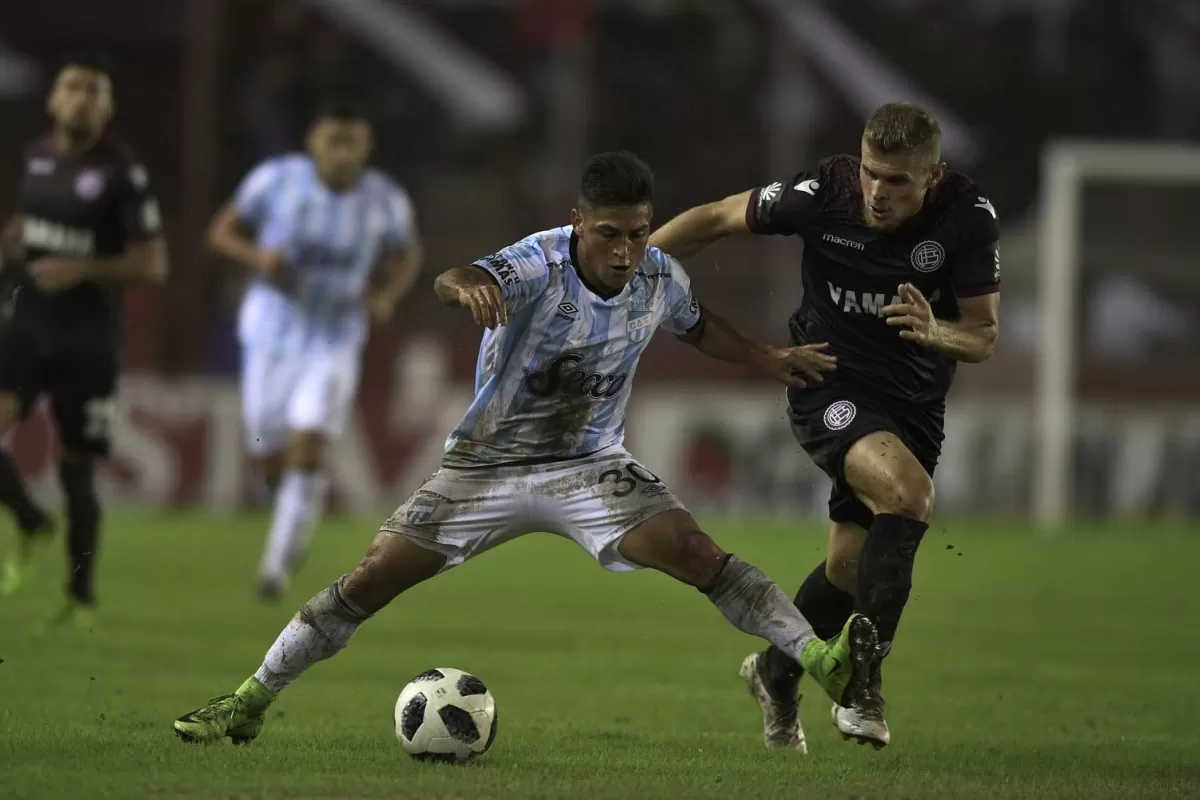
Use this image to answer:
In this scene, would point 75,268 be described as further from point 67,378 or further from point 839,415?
point 839,415

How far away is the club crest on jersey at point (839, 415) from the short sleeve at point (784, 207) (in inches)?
23.1

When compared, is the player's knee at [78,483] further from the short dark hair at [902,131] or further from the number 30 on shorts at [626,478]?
the short dark hair at [902,131]

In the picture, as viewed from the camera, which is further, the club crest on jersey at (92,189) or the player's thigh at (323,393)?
the player's thigh at (323,393)

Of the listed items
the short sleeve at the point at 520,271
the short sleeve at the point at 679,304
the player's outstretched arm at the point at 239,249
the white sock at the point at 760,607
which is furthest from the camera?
the player's outstretched arm at the point at 239,249

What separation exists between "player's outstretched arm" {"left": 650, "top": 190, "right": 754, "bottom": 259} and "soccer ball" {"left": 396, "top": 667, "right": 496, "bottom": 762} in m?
1.62

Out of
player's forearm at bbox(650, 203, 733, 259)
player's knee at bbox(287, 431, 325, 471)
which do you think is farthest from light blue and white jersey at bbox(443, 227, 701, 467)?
player's knee at bbox(287, 431, 325, 471)

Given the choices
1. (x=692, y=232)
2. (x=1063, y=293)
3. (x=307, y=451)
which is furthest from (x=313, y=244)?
(x=1063, y=293)

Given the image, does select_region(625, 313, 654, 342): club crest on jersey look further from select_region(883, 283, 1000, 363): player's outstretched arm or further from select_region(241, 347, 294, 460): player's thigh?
select_region(241, 347, 294, 460): player's thigh

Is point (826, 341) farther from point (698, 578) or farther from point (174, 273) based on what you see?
point (174, 273)

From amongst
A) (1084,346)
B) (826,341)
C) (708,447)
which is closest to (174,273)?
(708,447)

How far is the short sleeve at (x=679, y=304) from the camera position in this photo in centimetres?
589

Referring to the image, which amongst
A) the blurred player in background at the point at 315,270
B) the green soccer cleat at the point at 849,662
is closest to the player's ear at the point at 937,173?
the green soccer cleat at the point at 849,662

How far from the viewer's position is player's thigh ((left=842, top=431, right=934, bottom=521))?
573 cm

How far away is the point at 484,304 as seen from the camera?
5.16 meters
